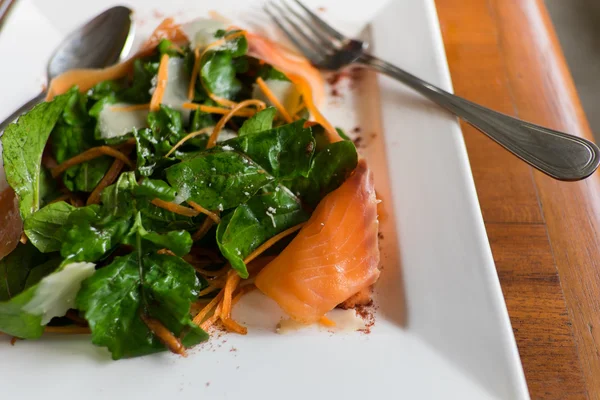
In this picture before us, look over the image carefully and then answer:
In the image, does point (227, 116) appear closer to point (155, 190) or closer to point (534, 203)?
point (155, 190)

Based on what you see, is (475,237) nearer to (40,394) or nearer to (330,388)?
(330,388)

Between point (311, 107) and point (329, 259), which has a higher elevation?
point (311, 107)

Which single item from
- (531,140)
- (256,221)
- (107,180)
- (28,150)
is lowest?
(531,140)

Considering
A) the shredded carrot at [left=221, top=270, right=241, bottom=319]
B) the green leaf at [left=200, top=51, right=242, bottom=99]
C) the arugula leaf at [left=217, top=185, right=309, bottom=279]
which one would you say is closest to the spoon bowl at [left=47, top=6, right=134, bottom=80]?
the green leaf at [left=200, top=51, right=242, bottom=99]

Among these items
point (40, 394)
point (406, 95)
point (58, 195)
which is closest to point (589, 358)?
point (406, 95)

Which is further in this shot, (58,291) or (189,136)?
(189,136)

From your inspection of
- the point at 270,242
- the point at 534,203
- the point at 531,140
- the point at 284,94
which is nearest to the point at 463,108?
the point at 531,140

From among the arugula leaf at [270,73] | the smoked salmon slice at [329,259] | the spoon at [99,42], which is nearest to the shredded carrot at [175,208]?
the smoked salmon slice at [329,259]
